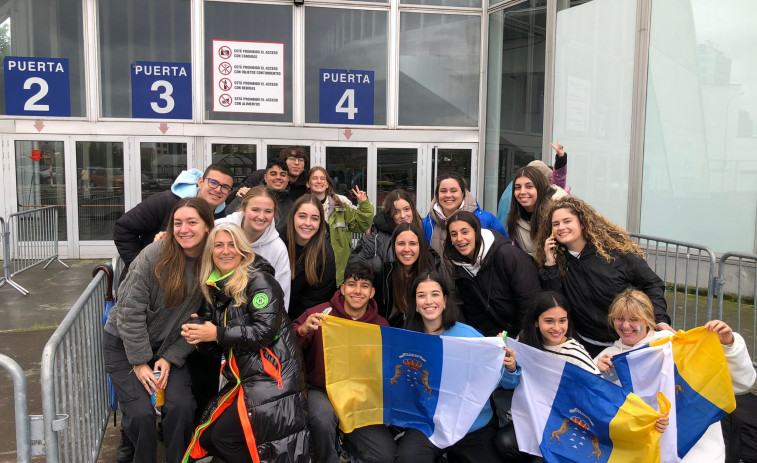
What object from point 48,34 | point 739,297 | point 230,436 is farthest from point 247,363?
point 48,34

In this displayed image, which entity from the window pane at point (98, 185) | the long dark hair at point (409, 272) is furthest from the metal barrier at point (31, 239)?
the long dark hair at point (409, 272)

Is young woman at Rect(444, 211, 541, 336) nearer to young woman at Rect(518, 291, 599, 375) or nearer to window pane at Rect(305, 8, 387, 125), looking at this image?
young woman at Rect(518, 291, 599, 375)

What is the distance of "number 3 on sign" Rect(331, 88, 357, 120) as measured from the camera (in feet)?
37.8

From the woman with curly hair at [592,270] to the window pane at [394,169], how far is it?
7.94 metres

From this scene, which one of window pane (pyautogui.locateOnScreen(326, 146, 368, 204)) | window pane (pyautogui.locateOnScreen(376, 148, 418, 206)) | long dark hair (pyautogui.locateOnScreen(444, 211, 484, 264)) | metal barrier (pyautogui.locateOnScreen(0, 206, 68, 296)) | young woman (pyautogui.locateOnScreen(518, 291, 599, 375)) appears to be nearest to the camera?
young woman (pyautogui.locateOnScreen(518, 291, 599, 375))

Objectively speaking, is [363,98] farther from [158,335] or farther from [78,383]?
[78,383]

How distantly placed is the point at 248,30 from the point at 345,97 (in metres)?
2.29

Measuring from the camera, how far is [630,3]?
30.0 ft

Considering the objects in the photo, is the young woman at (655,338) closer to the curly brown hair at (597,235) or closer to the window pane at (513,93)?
the curly brown hair at (597,235)

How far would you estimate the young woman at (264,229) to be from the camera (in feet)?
13.1

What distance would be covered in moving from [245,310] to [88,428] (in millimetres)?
1167

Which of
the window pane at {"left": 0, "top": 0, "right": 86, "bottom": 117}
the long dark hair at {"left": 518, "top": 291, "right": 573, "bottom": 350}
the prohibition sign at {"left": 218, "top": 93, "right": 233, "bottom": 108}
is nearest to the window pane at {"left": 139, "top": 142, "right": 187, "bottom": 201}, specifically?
the prohibition sign at {"left": 218, "top": 93, "right": 233, "bottom": 108}

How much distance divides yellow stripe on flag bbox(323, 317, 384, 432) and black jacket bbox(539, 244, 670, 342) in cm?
132

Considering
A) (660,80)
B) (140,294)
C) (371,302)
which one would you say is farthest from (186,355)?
(660,80)
